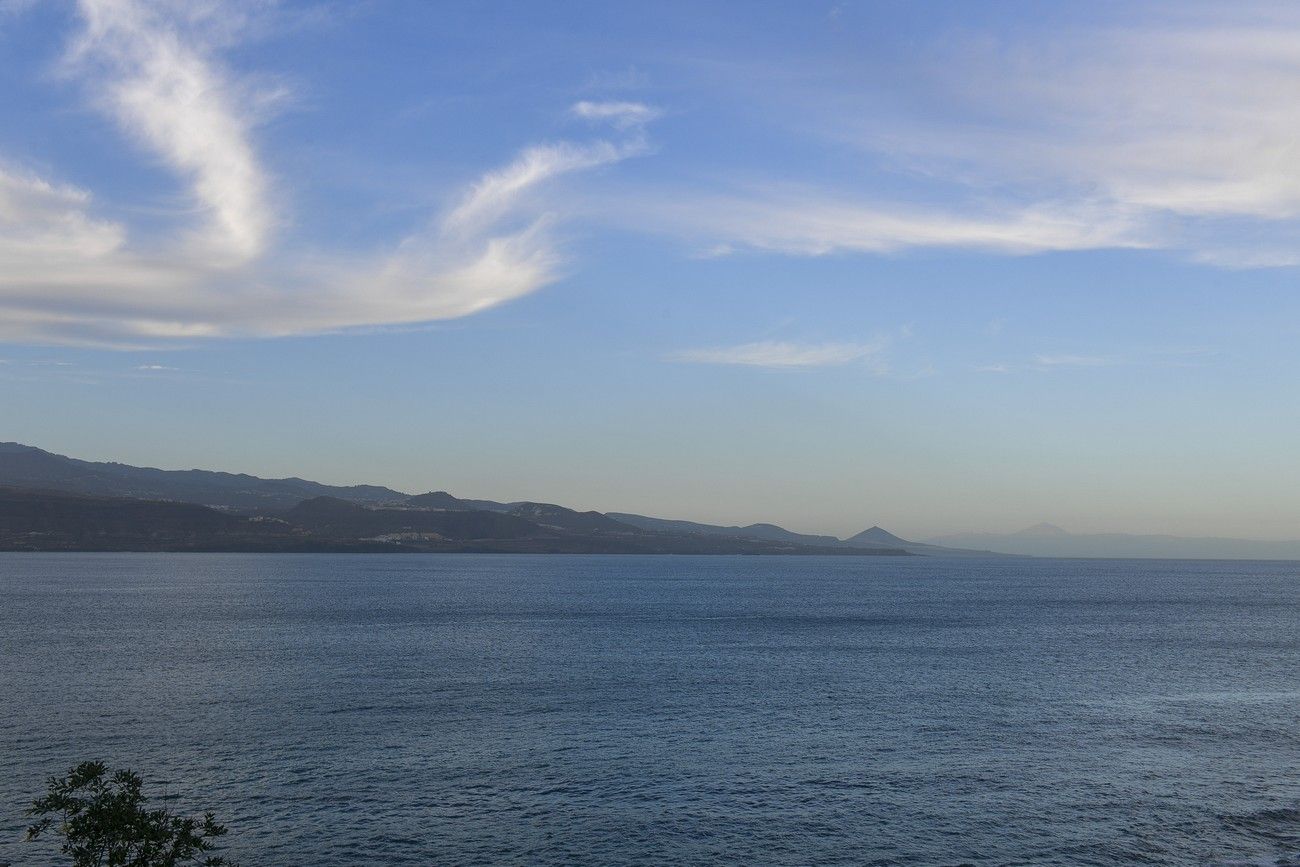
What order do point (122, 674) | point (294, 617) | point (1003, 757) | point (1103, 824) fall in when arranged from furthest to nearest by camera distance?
point (294, 617), point (122, 674), point (1003, 757), point (1103, 824)

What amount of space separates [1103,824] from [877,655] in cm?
6598

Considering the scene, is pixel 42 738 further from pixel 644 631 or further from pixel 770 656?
pixel 644 631

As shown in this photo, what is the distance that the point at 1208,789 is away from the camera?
5775 cm

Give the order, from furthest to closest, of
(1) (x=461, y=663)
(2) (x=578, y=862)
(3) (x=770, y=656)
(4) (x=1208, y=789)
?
(3) (x=770, y=656) → (1) (x=461, y=663) → (4) (x=1208, y=789) → (2) (x=578, y=862)

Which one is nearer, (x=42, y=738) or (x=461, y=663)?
(x=42, y=738)

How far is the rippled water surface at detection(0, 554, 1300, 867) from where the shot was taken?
48.6 m

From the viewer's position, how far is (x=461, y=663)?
105 metres

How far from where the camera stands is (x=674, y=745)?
66.9 meters

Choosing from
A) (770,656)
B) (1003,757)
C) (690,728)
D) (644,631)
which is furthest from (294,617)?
(1003,757)

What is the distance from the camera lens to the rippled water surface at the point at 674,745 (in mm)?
48594

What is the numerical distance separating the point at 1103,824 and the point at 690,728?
96.7 ft

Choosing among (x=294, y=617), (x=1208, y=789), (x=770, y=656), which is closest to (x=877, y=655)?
(x=770, y=656)

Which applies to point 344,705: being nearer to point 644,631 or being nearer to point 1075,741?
point 1075,741

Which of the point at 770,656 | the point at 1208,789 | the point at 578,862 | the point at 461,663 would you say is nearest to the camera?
the point at 578,862
